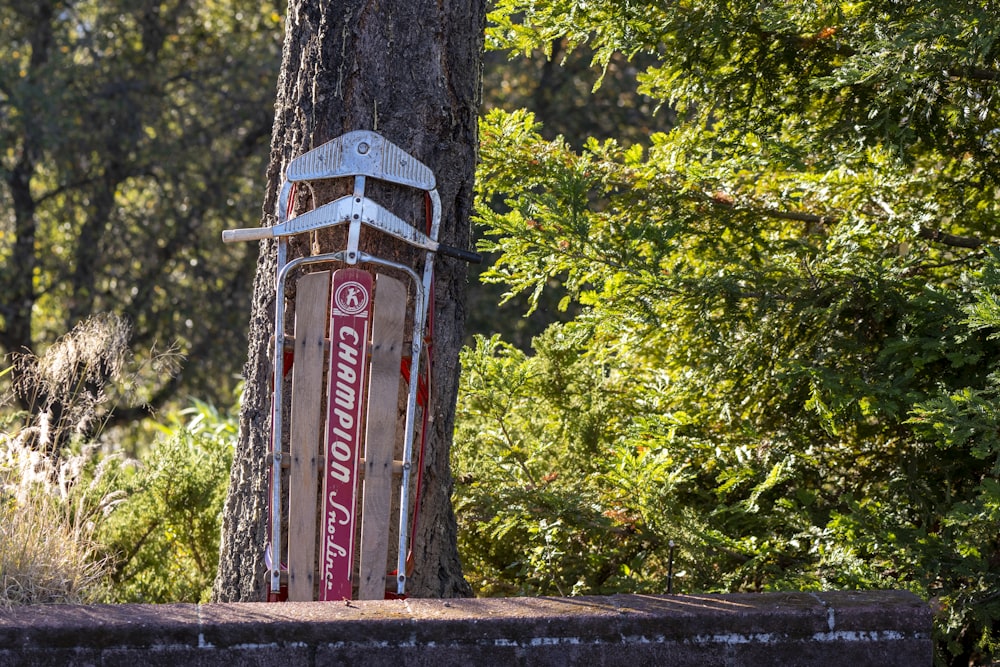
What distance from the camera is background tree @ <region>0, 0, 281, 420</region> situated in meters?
9.88

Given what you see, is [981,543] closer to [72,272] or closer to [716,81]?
[716,81]

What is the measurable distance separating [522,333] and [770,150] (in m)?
7.35

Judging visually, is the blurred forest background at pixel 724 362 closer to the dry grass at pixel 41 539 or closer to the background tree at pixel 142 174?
the dry grass at pixel 41 539

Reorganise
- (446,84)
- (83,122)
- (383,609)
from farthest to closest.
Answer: (83,122) < (446,84) < (383,609)

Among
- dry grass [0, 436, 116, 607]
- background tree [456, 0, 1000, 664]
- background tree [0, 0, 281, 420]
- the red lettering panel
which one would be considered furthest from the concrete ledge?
background tree [0, 0, 281, 420]

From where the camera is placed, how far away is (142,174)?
10.1 metres

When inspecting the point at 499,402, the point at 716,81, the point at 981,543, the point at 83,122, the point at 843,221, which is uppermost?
the point at 83,122

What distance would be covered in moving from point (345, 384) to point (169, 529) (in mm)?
2049

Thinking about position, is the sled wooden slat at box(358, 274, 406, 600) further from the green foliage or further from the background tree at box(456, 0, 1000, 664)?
the green foliage

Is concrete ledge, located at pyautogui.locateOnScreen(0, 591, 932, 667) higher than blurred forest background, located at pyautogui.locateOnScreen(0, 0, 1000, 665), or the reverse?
blurred forest background, located at pyautogui.locateOnScreen(0, 0, 1000, 665)

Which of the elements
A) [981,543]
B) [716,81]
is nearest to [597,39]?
[716,81]

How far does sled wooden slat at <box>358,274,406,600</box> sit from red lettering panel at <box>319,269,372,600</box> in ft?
0.12

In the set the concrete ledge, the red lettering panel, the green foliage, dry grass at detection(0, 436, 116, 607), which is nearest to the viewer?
the concrete ledge

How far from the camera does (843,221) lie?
4.64 metres
